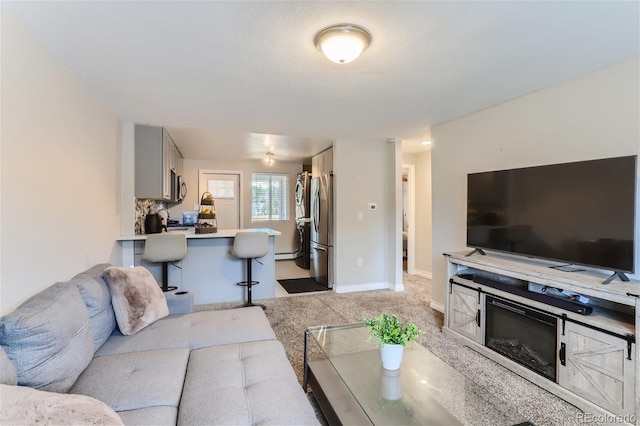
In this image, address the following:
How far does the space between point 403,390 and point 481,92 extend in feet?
7.98

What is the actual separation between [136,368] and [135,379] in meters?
0.14

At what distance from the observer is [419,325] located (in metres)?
3.33

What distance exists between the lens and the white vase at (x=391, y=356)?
1698 mm

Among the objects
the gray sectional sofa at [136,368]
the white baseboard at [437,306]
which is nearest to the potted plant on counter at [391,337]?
the gray sectional sofa at [136,368]

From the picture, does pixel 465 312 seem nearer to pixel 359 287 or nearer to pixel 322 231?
pixel 359 287

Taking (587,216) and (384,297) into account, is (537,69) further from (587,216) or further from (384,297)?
(384,297)

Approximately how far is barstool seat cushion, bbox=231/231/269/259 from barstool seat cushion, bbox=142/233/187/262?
2.08ft

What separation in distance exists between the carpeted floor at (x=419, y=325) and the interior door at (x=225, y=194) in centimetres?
329

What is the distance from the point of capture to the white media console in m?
1.77

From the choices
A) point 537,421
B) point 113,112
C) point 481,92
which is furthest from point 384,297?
point 113,112

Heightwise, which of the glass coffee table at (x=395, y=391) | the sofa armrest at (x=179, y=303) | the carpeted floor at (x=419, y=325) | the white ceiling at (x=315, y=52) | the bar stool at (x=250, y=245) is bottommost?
the carpeted floor at (x=419, y=325)

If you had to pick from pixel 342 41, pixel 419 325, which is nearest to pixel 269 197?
pixel 419 325

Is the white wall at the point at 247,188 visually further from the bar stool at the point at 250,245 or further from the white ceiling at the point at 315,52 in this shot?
the white ceiling at the point at 315,52

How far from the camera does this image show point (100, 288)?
6.53 feet
